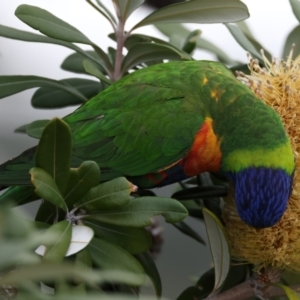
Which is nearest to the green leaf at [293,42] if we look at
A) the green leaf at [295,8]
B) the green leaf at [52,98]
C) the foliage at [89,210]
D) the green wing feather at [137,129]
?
the foliage at [89,210]

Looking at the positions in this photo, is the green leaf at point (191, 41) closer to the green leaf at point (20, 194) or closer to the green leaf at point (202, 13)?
the green leaf at point (202, 13)

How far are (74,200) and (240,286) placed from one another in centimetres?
33

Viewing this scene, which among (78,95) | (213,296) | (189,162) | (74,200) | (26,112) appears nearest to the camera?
(74,200)

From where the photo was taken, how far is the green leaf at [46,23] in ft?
2.65

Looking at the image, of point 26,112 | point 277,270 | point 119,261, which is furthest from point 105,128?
point 26,112

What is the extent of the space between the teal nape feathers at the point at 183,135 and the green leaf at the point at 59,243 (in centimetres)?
22

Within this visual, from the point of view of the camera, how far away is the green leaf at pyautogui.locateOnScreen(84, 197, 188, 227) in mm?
675

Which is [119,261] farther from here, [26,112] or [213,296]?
[26,112]

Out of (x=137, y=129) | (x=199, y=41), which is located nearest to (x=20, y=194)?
(x=137, y=129)

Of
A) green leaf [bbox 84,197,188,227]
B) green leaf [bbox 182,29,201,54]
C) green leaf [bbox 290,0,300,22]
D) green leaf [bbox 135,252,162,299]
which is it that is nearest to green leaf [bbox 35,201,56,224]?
green leaf [bbox 84,197,188,227]

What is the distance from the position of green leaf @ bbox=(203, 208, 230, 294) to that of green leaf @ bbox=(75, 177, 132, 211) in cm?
19

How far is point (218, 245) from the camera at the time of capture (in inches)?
31.4

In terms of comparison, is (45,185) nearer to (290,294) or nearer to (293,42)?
(290,294)

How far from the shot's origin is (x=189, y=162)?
91cm
